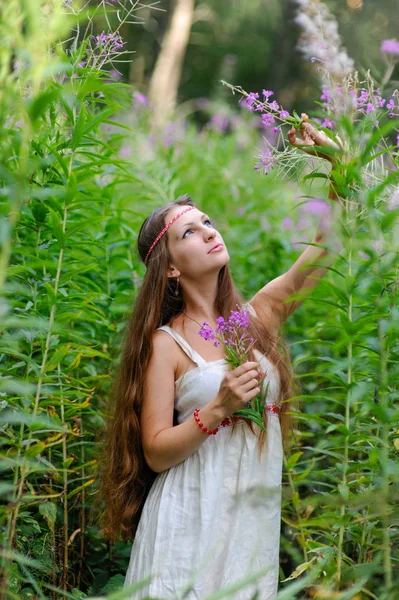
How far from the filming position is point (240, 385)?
6.83 ft

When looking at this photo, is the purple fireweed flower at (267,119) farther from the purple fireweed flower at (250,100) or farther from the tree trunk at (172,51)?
the tree trunk at (172,51)

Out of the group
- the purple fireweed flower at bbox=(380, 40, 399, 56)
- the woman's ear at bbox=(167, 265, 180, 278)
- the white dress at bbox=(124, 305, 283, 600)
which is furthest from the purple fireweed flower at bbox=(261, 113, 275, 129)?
the white dress at bbox=(124, 305, 283, 600)

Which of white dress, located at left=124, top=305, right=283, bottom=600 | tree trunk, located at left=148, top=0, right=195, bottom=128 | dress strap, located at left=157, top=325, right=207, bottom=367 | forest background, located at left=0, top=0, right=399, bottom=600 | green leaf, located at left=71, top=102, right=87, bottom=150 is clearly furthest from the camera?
tree trunk, located at left=148, top=0, right=195, bottom=128

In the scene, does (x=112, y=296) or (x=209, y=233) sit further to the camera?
(x=112, y=296)

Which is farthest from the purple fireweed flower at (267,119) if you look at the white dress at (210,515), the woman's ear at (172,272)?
the white dress at (210,515)

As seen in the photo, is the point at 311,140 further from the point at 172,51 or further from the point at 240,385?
the point at 172,51

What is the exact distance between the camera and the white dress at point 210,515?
229cm

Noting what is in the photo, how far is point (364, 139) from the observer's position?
79.7 inches

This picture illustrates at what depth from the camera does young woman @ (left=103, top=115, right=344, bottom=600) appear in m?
2.29

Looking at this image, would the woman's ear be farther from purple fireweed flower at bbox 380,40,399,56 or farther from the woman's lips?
purple fireweed flower at bbox 380,40,399,56

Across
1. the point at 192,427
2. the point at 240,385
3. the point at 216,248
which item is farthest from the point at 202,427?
the point at 216,248

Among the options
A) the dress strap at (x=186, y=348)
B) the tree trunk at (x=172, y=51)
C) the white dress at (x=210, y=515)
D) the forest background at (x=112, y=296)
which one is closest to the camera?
the forest background at (x=112, y=296)

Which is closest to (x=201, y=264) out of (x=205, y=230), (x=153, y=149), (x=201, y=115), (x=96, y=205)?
(x=205, y=230)

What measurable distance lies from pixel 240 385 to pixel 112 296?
109 cm
